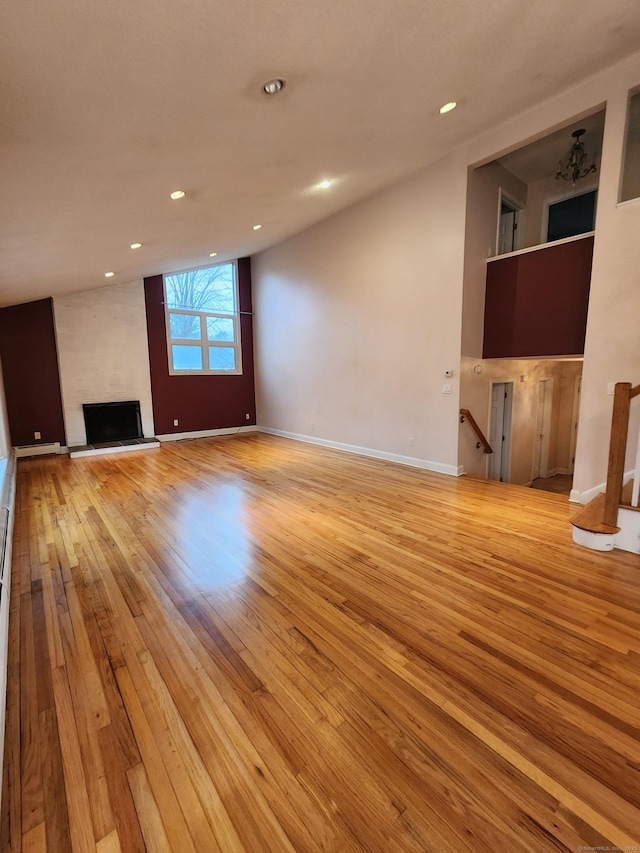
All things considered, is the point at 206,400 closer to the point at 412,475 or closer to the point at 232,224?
the point at 232,224

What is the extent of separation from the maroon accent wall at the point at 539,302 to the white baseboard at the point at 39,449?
767 cm

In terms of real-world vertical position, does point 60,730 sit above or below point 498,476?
above

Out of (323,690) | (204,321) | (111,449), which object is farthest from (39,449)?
(323,690)

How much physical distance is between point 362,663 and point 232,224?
5300 mm

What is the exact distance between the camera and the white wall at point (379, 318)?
495 centimetres

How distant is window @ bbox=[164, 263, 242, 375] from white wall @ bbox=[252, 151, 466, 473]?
1162 millimetres

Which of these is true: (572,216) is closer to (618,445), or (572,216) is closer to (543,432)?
(543,432)

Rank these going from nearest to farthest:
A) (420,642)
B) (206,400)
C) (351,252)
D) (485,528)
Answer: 1. (420,642)
2. (485,528)
3. (351,252)
4. (206,400)

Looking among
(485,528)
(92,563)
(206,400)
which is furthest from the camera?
(206,400)

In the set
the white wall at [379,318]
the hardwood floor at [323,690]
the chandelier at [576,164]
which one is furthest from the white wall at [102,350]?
the chandelier at [576,164]

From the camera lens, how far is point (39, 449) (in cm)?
687

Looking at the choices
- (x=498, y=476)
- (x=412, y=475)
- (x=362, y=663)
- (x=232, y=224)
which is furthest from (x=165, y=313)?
(x=362, y=663)

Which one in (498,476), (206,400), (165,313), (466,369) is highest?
(165,313)

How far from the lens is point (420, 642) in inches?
77.2
